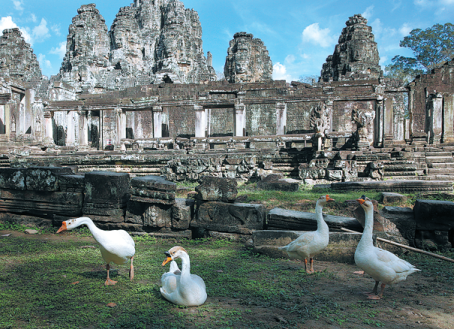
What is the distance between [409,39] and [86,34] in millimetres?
37606

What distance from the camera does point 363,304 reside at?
9.26 feet

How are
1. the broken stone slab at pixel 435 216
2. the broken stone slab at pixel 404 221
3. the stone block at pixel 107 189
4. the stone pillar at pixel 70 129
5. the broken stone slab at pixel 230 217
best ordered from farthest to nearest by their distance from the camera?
the stone pillar at pixel 70 129
the stone block at pixel 107 189
the broken stone slab at pixel 230 217
the broken stone slab at pixel 404 221
the broken stone slab at pixel 435 216

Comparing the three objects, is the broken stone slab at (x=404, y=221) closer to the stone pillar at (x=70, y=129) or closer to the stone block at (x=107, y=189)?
the stone block at (x=107, y=189)

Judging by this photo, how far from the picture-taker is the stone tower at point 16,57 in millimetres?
34062

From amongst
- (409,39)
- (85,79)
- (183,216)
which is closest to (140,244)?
(183,216)

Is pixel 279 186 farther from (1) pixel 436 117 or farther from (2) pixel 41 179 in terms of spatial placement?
(1) pixel 436 117

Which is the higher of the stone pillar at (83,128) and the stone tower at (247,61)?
the stone tower at (247,61)

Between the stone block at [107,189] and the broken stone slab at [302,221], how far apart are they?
256cm

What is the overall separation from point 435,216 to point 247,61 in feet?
95.0

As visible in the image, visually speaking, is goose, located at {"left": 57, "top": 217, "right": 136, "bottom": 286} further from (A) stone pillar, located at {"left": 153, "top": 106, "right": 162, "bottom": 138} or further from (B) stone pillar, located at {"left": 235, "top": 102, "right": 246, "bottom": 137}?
(A) stone pillar, located at {"left": 153, "top": 106, "right": 162, "bottom": 138}

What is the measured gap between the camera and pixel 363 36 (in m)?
27.3

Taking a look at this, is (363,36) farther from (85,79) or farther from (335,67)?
(85,79)

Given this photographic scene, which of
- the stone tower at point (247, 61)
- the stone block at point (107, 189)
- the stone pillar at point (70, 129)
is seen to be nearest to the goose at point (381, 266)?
the stone block at point (107, 189)

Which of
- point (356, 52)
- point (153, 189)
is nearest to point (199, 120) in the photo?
point (153, 189)
